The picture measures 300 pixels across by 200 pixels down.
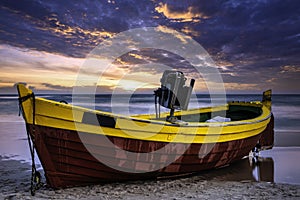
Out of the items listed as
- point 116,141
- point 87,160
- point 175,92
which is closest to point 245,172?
point 175,92

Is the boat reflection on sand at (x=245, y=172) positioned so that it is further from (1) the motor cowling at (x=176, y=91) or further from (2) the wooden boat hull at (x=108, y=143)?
(1) the motor cowling at (x=176, y=91)

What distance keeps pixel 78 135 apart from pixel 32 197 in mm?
1353

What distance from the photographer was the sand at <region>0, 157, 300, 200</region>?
439cm

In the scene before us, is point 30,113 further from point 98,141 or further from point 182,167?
point 182,167

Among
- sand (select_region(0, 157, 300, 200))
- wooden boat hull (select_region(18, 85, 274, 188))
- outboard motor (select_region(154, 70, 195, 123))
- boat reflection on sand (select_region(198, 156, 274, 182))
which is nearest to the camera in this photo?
wooden boat hull (select_region(18, 85, 274, 188))

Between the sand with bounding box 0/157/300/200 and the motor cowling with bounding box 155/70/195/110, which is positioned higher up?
the motor cowling with bounding box 155/70/195/110

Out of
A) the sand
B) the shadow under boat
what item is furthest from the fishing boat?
the shadow under boat

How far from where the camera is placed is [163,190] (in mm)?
4770

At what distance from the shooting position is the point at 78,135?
169 inches

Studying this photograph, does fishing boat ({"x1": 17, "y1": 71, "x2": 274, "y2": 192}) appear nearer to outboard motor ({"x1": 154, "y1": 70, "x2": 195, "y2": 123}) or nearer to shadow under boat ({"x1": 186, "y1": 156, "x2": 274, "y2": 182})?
outboard motor ({"x1": 154, "y1": 70, "x2": 195, "y2": 123})

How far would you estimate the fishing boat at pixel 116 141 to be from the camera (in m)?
4.18

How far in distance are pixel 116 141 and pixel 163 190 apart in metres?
1.40

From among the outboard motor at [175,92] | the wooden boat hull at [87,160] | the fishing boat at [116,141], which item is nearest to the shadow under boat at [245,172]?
the fishing boat at [116,141]

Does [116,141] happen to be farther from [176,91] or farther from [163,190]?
[176,91]
